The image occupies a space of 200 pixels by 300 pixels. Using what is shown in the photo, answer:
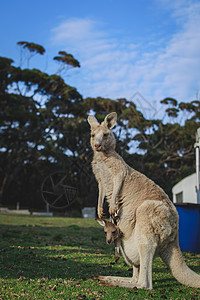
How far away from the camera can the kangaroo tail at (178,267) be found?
4.14 meters

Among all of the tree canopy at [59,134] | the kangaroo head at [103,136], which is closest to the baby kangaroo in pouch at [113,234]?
the kangaroo head at [103,136]

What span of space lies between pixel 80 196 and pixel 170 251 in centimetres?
2623

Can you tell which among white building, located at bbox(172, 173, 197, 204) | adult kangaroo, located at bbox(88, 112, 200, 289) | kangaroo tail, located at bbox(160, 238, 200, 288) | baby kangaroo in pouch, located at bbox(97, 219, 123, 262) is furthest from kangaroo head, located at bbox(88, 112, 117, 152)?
white building, located at bbox(172, 173, 197, 204)

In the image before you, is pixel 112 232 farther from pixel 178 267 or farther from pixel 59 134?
pixel 59 134

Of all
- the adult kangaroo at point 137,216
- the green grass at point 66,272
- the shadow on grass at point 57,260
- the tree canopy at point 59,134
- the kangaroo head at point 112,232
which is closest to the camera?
the green grass at point 66,272

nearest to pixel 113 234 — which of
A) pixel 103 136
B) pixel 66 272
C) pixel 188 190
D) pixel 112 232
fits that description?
pixel 112 232

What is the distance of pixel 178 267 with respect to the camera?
4199 mm

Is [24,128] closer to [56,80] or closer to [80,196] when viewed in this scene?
[56,80]

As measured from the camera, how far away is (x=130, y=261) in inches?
172

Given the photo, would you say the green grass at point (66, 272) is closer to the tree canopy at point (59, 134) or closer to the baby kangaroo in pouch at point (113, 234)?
the baby kangaroo in pouch at point (113, 234)

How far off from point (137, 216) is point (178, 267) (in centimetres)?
81

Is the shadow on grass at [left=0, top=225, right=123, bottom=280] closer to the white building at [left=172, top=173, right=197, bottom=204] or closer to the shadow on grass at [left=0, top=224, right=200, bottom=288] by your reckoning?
the shadow on grass at [left=0, top=224, right=200, bottom=288]

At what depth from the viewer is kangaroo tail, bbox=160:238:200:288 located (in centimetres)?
414

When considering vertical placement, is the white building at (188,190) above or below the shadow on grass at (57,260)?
above
